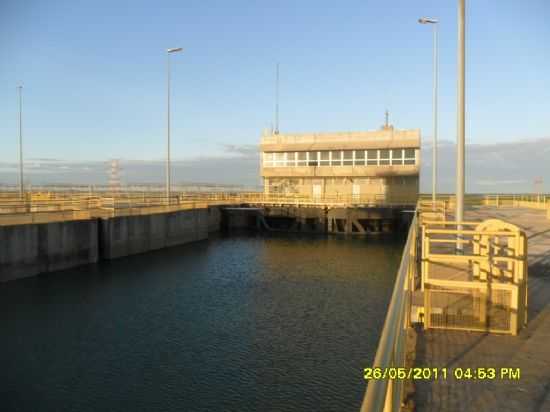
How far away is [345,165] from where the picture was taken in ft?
163

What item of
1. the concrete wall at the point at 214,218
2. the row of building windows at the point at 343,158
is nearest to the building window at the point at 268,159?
the row of building windows at the point at 343,158

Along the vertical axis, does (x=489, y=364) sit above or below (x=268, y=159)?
below

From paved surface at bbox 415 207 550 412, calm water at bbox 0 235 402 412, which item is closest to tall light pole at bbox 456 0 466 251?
calm water at bbox 0 235 402 412

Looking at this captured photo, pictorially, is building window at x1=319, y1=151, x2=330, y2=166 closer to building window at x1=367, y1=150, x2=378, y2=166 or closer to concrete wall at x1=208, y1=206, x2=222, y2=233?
building window at x1=367, y1=150, x2=378, y2=166

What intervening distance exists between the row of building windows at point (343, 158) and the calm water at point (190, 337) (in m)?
24.7

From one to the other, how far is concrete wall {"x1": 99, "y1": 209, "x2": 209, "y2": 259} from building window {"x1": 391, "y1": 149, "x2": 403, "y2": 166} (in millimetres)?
20913

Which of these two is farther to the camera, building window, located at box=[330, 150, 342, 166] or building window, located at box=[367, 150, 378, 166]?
building window, located at box=[330, 150, 342, 166]

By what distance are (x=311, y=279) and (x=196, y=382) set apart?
12998 mm

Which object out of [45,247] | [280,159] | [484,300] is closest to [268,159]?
[280,159]

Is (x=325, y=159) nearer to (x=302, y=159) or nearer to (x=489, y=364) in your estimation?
(x=302, y=159)

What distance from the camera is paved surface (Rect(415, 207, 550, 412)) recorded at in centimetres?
438

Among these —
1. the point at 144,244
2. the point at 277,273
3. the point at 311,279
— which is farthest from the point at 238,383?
the point at 144,244

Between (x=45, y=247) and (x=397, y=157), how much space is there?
3572 centimetres

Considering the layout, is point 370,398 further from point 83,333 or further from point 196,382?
point 83,333
